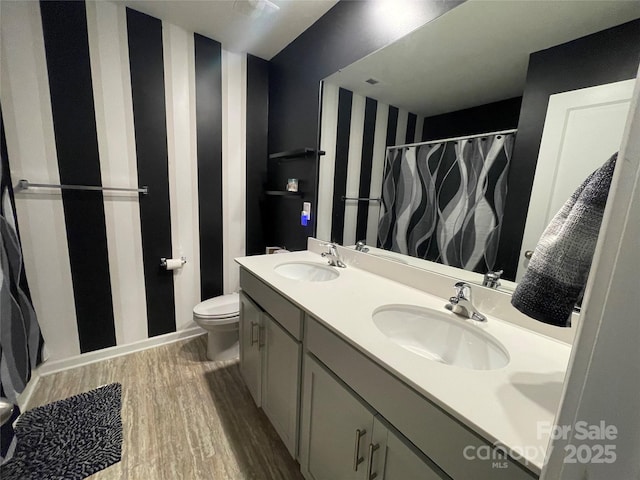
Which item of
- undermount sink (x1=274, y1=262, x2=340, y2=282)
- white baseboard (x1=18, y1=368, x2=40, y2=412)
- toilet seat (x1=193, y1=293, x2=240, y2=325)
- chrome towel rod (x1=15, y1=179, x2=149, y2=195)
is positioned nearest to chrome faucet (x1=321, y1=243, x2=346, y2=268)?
undermount sink (x1=274, y1=262, x2=340, y2=282)

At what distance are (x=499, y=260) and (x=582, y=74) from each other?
64 cm

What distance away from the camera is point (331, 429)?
88cm

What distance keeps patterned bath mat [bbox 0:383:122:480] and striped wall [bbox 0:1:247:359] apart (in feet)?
1.56

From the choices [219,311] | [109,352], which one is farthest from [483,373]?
[109,352]

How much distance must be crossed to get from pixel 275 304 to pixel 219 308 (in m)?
0.95

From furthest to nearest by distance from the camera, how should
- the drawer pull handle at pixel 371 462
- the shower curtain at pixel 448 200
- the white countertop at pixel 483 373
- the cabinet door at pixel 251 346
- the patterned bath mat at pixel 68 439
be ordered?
1. the cabinet door at pixel 251 346
2. the patterned bath mat at pixel 68 439
3. the shower curtain at pixel 448 200
4. the drawer pull handle at pixel 371 462
5. the white countertop at pixel 483 373

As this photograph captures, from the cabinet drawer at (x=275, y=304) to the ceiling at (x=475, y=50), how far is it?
114 centimetres

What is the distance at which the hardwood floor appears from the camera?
3.80 feet

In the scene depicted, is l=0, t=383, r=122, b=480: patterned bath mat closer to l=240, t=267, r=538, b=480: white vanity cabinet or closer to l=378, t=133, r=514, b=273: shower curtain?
l=240, t=267, r=538, b=480: white vanity cabinet

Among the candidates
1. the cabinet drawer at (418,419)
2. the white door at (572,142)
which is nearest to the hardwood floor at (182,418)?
the cabinet drawer at (418,419)

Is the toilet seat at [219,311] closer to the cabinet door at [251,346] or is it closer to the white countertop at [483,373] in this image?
the cabinet door at [251,346]

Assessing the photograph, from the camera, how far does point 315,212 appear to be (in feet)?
6.02

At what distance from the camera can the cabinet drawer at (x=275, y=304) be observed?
3.38ft

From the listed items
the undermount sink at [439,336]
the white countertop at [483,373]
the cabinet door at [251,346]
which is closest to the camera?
the white countertop at [483,373]
